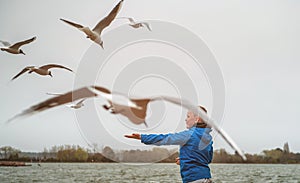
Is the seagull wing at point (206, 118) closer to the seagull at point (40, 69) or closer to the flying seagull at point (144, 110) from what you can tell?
the flying seagull at point (144, 110)

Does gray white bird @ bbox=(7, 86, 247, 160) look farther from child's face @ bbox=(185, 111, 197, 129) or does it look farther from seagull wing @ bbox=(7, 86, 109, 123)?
child's face @ bbox=(185, 111, 197, 129)

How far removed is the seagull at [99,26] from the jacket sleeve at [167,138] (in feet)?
1.97

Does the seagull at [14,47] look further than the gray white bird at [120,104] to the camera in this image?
Yes

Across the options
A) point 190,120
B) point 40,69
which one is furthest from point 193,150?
point 40,69

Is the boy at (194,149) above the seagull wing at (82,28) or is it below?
below

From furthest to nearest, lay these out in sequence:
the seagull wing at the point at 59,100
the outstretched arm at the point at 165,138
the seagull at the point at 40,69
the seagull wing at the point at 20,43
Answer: the seagull wing at the point at 20,43 → the seagull at the point at 40,69 → the outstretched arm at the point at 165,138 → the seagull wing at the point at 59,100

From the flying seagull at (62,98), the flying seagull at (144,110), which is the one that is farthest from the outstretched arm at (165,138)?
the flying seagull at (62,98)

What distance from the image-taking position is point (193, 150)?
154cm

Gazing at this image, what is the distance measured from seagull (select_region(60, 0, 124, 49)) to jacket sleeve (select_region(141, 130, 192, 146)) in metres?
0.60

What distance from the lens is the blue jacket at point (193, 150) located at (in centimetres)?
152

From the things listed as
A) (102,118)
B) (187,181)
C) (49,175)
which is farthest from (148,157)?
(49,175)

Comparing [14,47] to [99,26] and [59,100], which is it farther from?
[59,100]

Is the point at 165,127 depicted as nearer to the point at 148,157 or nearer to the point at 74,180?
the point at 148,157

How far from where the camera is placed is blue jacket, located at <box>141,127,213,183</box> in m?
1.52
